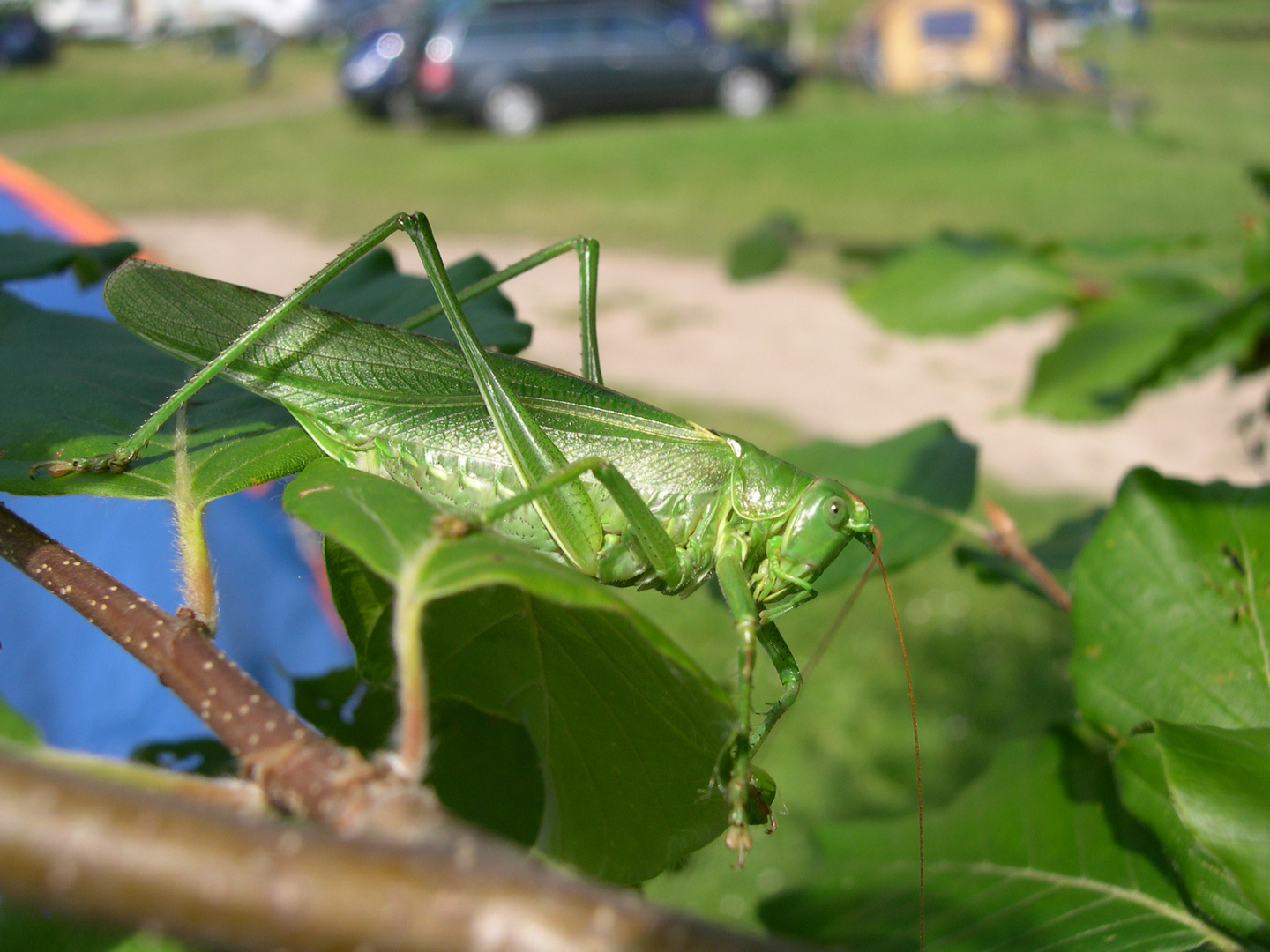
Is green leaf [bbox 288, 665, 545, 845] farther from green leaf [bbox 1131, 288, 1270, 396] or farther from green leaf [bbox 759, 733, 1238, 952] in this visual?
green leaf [bbox 1131, 288, 1270, 396]

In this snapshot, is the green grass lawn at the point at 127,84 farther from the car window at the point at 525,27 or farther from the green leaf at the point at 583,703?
the green leaf at the point at 583,703

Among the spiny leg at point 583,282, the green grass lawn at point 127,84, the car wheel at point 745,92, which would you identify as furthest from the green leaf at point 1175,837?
the green grass lawn at point 127,84

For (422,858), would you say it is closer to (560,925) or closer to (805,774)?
(560,925)

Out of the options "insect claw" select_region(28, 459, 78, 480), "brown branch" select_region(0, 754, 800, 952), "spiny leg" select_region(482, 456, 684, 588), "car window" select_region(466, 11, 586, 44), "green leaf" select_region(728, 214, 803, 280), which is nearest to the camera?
"brown branch" select_region(0, 754, 800, 952)

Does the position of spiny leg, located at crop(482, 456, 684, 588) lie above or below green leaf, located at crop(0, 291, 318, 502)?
below

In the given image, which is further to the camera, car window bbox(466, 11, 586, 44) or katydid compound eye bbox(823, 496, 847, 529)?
car window bbox(466, 11, 586, 44)

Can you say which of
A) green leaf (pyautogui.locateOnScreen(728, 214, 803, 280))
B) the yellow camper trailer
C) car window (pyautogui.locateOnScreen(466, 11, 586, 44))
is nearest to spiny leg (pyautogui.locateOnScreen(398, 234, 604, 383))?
green leaf (pyautogui.locateOnScreen(728, 214, 803, 280))
